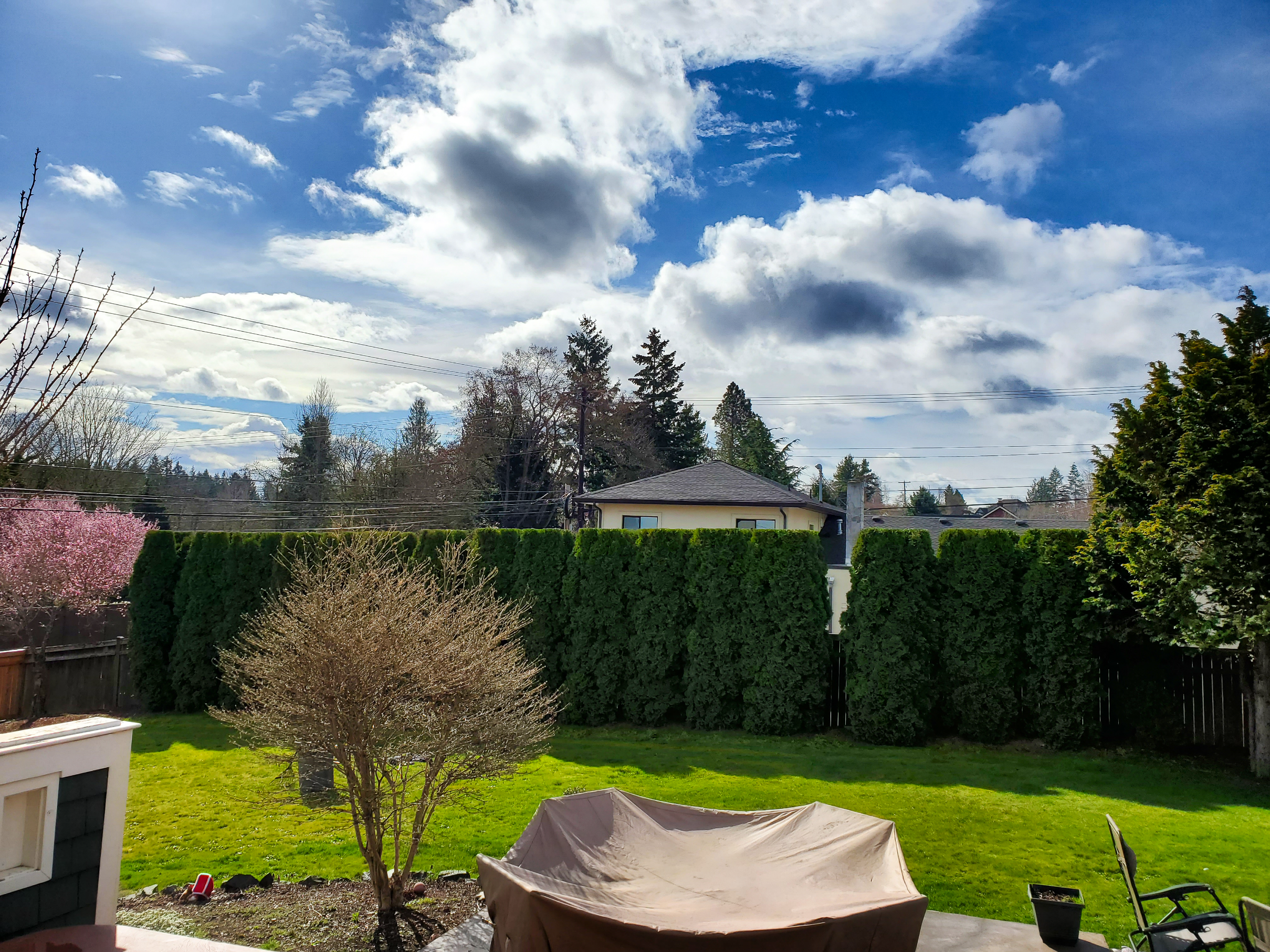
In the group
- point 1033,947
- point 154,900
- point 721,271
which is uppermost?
point 721,271

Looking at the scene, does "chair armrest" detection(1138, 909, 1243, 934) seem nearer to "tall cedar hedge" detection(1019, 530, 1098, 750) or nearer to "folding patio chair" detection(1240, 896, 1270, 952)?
"folding patio chair" detection(1240, 896, 1270, 952)

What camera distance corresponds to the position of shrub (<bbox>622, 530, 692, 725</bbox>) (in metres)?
13.0

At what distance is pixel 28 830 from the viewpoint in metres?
4.05

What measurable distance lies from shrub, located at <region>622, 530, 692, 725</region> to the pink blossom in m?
12.0

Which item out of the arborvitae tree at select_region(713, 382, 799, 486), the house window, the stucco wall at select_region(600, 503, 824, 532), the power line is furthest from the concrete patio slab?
the arborvitae tree at select_region(713, 382, 799, 486)

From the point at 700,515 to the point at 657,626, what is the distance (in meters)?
10.5

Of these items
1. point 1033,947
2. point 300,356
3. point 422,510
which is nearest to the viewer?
point 1033,947

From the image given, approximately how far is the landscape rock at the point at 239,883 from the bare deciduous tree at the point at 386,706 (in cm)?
139

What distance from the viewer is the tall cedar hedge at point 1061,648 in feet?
35.9

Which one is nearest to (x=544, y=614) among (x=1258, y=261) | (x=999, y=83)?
(x=999, y=83)

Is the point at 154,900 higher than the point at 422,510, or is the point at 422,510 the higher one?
the point at 422,510

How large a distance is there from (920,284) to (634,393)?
2759cm

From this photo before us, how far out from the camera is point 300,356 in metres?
23.1

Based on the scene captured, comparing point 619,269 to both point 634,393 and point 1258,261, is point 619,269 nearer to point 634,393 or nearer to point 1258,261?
point 1258,261
